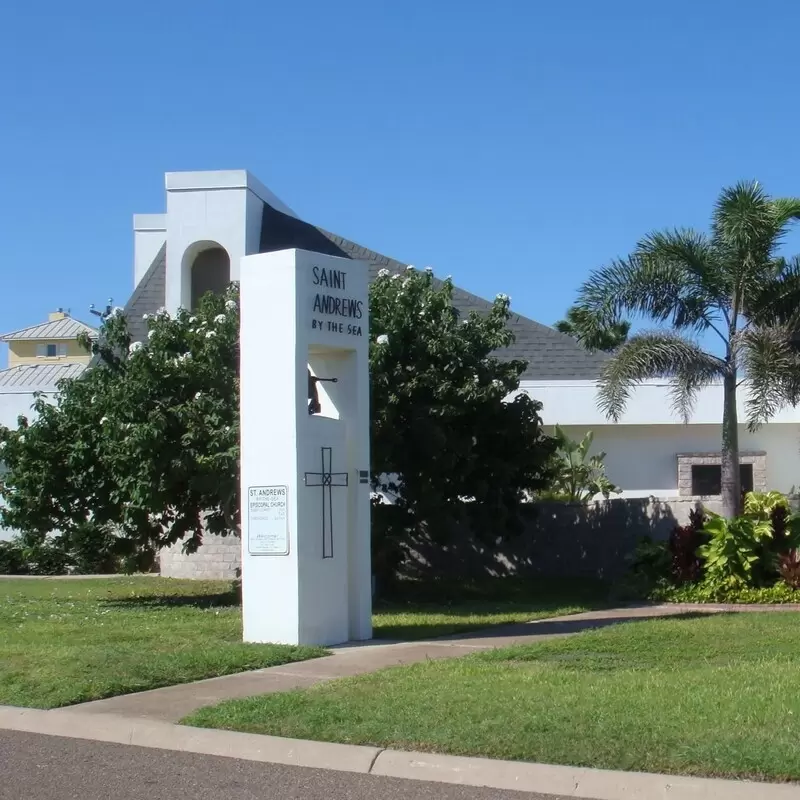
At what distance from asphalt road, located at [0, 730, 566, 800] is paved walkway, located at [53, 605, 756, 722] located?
0.94 m

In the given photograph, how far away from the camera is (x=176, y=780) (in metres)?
7.79

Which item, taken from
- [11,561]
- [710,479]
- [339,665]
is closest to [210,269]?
[11,561]

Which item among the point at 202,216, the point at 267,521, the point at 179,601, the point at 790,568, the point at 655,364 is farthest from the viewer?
the point at 202,216

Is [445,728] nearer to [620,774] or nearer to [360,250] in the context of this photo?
[620,774]

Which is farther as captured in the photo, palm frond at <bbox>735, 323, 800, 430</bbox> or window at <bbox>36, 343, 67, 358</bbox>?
window at <bbox>36, 343, 67, 358</bbox>

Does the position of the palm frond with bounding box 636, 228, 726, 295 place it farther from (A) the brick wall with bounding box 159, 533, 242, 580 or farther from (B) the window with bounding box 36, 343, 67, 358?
(B) the window with bounding box 36, 343, 67, 358

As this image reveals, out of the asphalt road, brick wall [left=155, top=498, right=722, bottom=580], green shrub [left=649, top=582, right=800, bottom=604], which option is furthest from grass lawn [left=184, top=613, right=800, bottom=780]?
brick wall [left=155, top=498, right=722, bottom=580]

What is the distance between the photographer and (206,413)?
16469 millimetres

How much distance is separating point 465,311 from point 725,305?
8.30 metres

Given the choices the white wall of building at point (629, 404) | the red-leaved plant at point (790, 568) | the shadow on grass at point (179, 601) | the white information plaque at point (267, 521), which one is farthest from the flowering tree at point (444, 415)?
the white wall of building at point (629, 404)

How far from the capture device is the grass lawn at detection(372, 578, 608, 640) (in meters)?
14.9

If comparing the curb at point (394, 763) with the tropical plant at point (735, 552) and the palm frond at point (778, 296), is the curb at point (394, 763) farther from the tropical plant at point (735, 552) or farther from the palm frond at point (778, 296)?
the palm frond at point (778, 296)

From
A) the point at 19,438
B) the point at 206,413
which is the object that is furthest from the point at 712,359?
the point at 19,438

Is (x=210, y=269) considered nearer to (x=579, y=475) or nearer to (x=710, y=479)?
(x=579, y=475)
